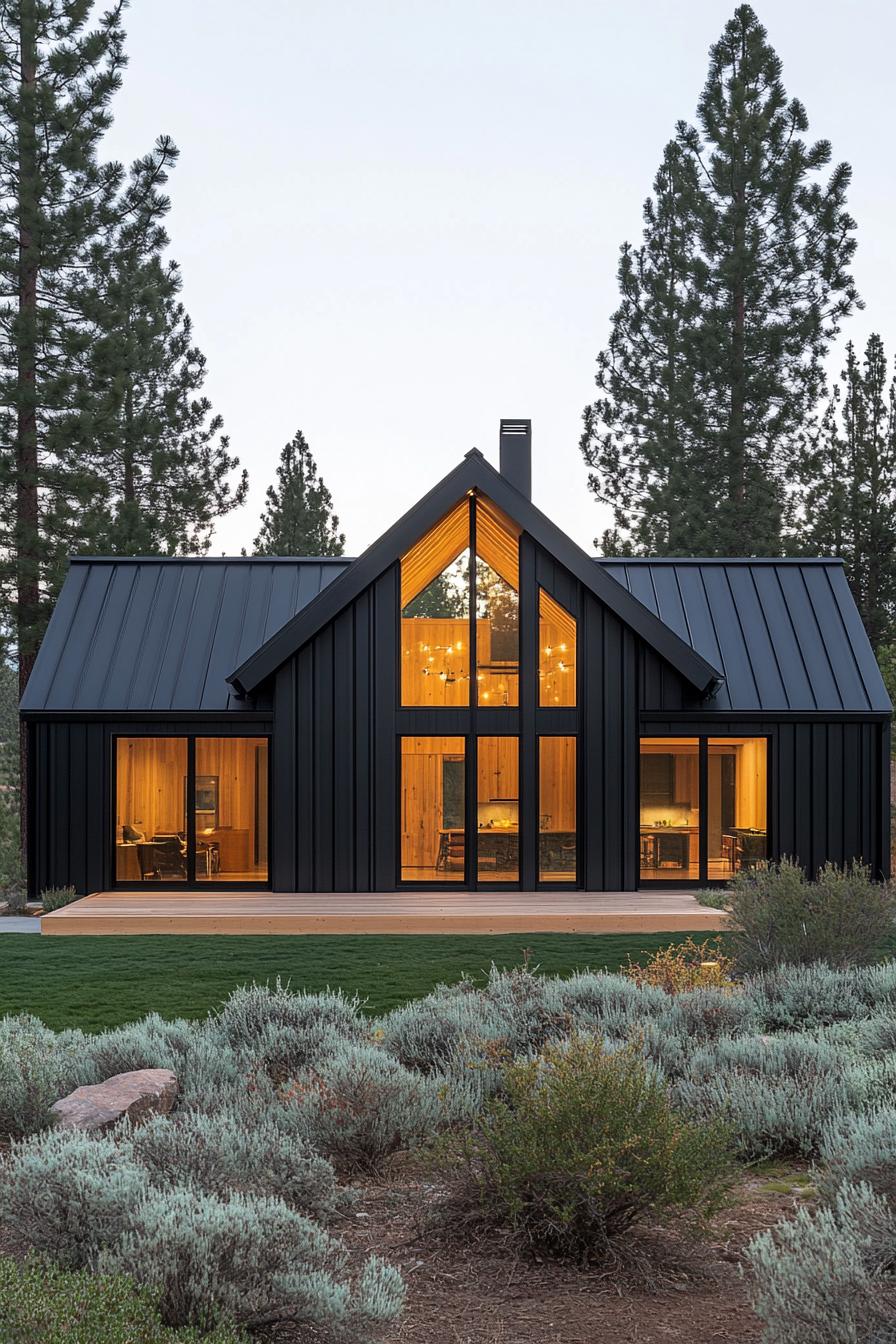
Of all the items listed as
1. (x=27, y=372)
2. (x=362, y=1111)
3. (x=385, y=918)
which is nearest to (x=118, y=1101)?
(x=362, y=1111)

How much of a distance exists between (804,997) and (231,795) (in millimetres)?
8697

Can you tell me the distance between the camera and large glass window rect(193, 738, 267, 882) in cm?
1405

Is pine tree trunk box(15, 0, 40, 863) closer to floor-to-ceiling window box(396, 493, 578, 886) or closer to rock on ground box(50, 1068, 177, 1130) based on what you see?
floor-to-ceiling window box(396, 493, 578, 886)

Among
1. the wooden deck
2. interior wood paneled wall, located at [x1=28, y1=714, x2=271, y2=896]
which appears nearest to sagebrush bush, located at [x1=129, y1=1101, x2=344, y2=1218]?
the wooden deck

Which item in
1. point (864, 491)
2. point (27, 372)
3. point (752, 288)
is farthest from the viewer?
point (752, 288)

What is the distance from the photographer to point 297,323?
90.4 feet

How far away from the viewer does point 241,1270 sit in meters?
3.28

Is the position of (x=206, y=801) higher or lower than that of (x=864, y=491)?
lower

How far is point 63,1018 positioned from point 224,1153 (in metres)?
4.06

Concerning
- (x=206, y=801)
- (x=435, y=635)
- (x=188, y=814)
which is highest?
(x=435, y=635)

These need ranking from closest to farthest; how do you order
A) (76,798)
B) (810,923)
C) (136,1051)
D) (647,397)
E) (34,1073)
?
(34,1073), (136,1051), (810,923), (76,798), (647,397)

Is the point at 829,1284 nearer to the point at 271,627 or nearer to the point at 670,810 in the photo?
the point at 670,810

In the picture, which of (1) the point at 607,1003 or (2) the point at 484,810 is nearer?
(1) the point at 607,1003

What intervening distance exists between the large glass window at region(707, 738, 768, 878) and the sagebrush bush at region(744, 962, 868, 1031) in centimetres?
681
